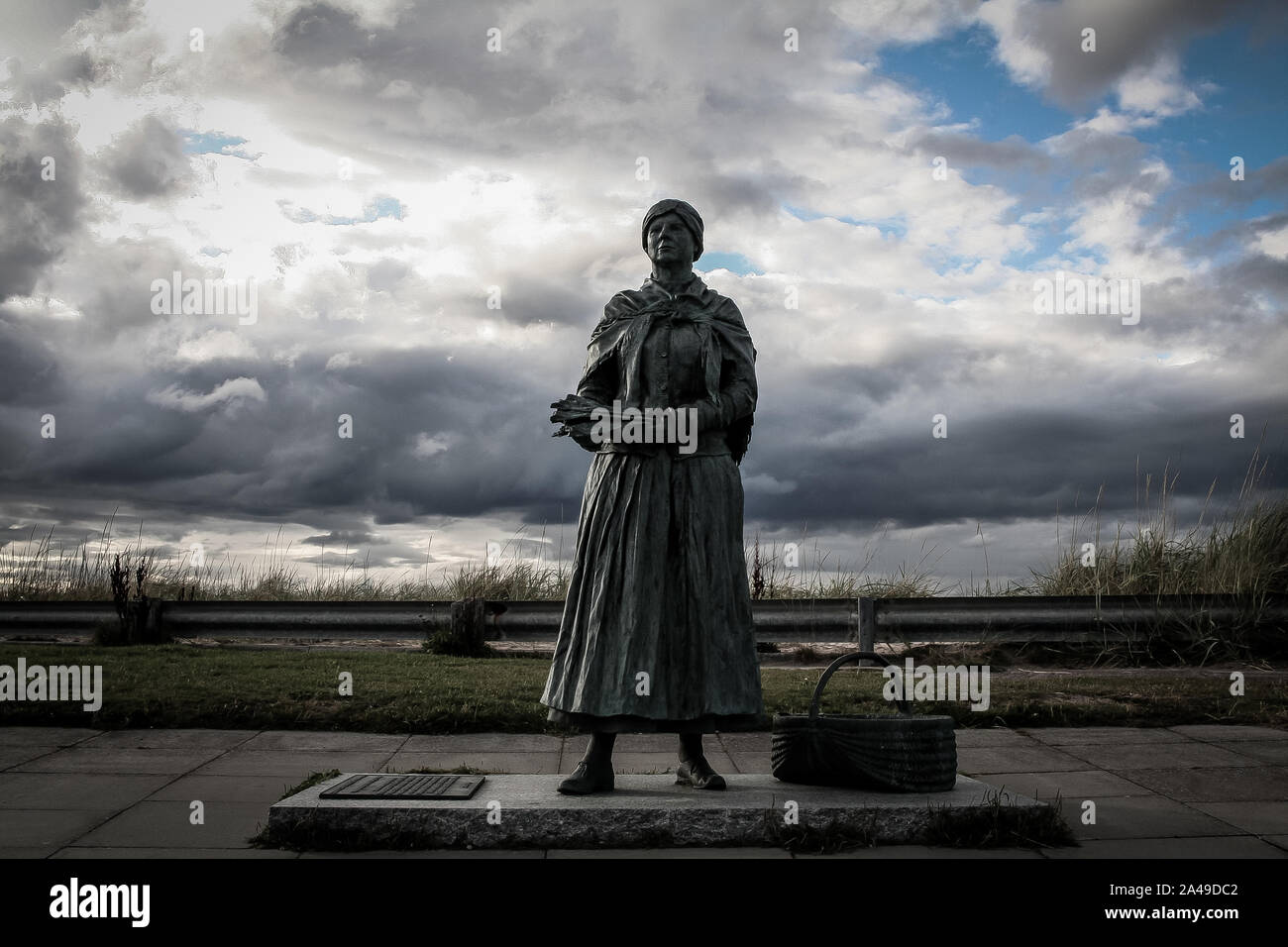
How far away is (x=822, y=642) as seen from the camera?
9.87m

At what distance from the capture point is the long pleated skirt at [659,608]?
447cm

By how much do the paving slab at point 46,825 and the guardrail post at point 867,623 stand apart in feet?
22.1

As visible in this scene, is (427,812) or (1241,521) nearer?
(427,812)

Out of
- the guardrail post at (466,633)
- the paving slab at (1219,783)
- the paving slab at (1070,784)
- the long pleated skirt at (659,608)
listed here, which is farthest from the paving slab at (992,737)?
the guardrail post at (466,633)

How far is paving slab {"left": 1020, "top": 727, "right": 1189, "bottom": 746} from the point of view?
6.47 meters

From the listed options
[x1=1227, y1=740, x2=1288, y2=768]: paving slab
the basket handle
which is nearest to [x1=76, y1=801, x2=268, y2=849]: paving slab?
the basket handle

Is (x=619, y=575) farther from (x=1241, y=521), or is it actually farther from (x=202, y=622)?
(x=1241, y=521)

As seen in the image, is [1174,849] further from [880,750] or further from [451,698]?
[451,698]

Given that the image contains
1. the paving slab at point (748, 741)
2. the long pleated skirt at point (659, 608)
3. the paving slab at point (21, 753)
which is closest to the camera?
the long pleated skirt at point (659, 608)

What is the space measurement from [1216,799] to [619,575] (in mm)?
3476

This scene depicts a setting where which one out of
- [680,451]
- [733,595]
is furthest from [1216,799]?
[680,451]

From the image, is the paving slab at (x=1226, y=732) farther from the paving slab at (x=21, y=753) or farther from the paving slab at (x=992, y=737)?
the paving slab at (x=21, y=753)

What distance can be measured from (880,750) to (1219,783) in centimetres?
240

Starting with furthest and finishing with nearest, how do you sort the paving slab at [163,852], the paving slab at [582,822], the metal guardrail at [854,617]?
1. the metal guardrail at [854,617]
2. the paving slab at [582,822]
3. the paving slab at [163,852]
